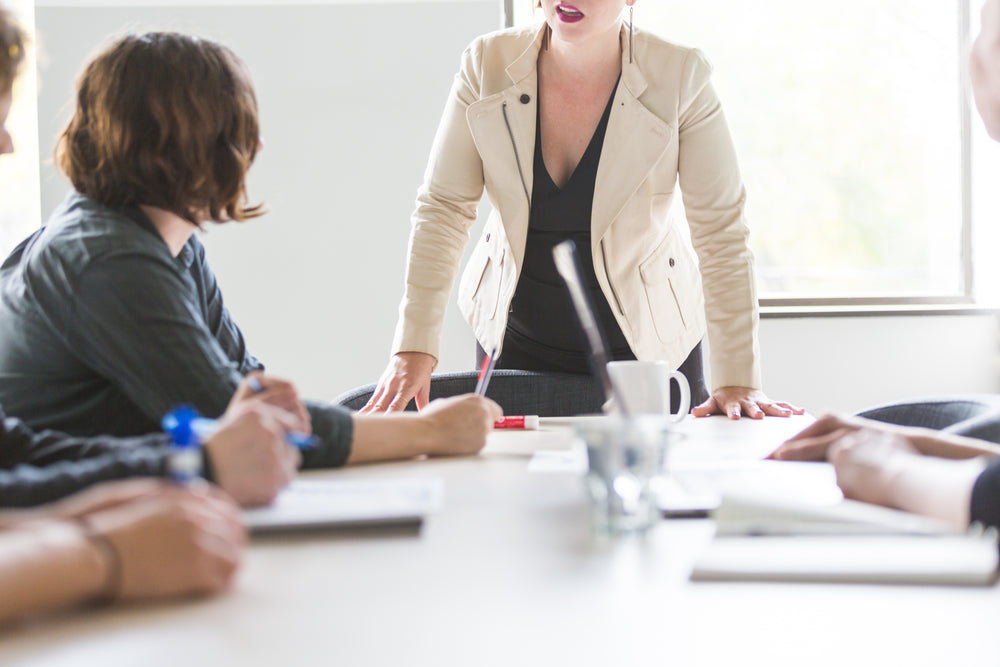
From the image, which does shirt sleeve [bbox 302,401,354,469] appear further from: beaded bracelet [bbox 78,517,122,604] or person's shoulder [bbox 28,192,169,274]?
beaded bracelet [bbox 78,517,122,604]

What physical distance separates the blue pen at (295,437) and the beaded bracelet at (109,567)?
14.1 inches

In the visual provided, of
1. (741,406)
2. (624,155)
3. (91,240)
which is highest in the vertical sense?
(624,155)

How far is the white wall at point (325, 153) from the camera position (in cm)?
353

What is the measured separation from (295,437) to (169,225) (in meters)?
0.50

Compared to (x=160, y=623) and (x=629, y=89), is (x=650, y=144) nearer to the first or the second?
(x=629, y=89)

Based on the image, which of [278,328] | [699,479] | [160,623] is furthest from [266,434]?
[278,328]

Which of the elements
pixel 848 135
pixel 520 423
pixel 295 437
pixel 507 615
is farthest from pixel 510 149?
pixel 848 135

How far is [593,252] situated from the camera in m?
1.98

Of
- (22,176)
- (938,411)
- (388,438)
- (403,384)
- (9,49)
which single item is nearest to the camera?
(9,49)

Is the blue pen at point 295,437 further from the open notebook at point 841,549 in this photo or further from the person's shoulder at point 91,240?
the open notebook at point 841,549

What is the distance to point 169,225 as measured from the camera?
1.32 m

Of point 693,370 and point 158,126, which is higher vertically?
point 158,126

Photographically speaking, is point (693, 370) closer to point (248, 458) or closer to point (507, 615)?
point (248, 458)

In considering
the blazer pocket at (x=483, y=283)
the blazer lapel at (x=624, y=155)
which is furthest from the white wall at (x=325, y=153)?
the blazer lapel at (x=624, y=155)
